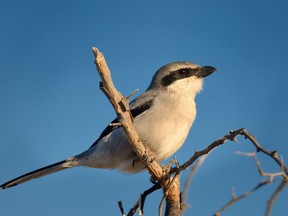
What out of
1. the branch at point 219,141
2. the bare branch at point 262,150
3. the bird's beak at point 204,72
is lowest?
the bare branch at point 262,150

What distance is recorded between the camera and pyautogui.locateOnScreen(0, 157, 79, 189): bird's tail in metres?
4.82

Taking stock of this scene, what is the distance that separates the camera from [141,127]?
454 cm

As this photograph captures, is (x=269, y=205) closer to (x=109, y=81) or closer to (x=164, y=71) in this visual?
(x=109, y=81)

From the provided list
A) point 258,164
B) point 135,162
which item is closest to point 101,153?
point 135,162

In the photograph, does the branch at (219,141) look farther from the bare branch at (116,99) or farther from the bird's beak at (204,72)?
the bird's beak at (204,72)

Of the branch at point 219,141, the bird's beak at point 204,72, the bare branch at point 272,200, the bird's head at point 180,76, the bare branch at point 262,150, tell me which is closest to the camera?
the bare branch at point 272,200

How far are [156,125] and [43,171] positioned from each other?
4.85 ft

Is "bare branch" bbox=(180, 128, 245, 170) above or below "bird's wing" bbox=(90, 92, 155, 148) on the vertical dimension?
below

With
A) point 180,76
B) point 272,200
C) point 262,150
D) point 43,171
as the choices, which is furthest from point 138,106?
point 272,200

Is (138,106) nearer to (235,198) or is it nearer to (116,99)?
(116,99)

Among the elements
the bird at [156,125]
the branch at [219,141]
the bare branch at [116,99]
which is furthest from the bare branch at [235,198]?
the bird at [156,125]

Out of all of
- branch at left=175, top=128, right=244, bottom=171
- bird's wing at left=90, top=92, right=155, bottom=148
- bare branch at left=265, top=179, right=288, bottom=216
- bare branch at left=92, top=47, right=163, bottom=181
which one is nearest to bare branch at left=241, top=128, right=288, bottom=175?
branch at left=175, top=128, right=244, bottom=171

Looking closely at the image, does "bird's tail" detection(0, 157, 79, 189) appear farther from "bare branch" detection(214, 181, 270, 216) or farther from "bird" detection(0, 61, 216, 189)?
"bare branch" detection(214, 181, 270, 216)

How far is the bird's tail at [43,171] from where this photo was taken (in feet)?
15.8
